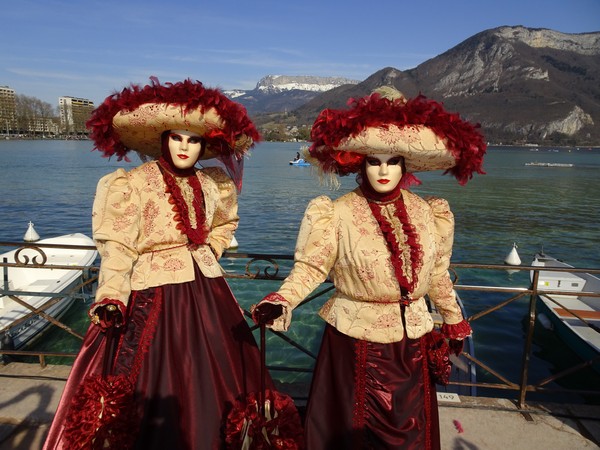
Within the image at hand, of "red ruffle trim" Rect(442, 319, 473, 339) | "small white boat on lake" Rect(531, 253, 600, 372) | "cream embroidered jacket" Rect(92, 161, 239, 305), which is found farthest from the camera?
"small white boat on lake" Rect(531, 253, 600, 372)

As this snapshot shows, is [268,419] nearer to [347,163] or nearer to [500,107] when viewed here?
[347,163]

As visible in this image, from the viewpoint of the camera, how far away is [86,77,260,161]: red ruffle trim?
235cm

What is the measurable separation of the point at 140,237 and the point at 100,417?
90 centimetres

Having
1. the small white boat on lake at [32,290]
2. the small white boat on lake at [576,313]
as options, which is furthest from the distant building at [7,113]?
the small white boat on lake at [576,313]

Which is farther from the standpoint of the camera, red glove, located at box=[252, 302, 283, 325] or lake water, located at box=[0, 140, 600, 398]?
lake water, located at box=[0, 140, 600, 398]

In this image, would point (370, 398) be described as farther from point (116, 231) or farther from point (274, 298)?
point (116, 231)

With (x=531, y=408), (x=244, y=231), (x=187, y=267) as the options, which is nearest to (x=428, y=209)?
(x=187, y=267)

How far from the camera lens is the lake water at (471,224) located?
10.3m

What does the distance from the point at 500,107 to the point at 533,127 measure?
54.6ft

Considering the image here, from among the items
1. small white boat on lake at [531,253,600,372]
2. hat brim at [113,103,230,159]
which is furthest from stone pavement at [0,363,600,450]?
small white boat on lake at [531,253,600,372]

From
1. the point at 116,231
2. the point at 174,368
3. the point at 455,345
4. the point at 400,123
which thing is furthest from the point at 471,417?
the point at 116,231

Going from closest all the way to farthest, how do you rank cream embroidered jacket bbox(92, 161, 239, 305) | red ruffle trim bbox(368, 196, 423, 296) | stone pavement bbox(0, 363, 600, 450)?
red ruffle trim bbox(368, 196, 423, 296)
cream embroidered jacket bbox(92, 161, 239, 305)
stone pavement bbox(0, 363, 600, 450)

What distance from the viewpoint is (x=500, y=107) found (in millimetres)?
167125

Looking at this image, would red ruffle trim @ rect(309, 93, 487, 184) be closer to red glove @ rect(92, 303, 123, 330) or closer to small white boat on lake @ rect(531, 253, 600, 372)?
red glove @ rect(92, 303, 123, 330)
